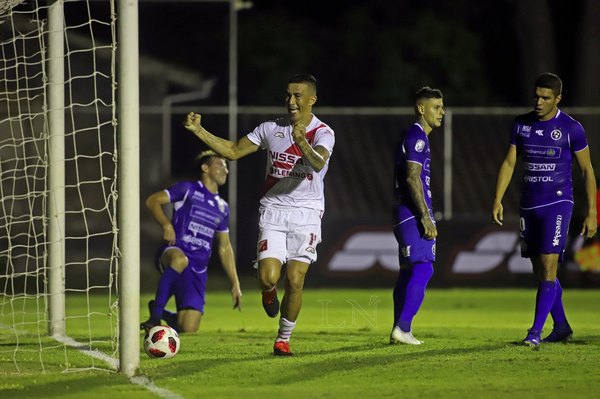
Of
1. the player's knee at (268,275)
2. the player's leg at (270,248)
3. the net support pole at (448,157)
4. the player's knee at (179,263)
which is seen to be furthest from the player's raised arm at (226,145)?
the net support pole at (448,157)

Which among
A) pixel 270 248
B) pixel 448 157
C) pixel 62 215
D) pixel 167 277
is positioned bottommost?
pixel 167 277

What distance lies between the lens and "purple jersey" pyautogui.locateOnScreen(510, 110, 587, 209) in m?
10.1

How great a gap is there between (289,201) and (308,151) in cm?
87

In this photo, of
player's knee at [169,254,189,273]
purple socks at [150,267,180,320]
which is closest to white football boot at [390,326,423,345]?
purple socks at [150,267,180,320]

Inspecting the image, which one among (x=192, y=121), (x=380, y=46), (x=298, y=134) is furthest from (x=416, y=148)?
(x=380, y=46)

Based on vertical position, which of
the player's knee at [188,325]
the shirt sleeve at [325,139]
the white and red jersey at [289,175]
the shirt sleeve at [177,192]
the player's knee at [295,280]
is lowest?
the player's knee at [188,325]

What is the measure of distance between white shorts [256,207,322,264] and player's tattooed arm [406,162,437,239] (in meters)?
1.17

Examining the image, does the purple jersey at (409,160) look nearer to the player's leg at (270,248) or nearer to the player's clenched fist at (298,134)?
the player's leg at (270,248)

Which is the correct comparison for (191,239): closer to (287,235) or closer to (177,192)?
(177,192)

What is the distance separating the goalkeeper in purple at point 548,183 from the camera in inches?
396

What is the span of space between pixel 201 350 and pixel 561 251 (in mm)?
3009

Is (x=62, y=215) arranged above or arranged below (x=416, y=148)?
below

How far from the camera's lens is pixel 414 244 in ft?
34.2

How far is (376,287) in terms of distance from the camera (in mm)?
19203
